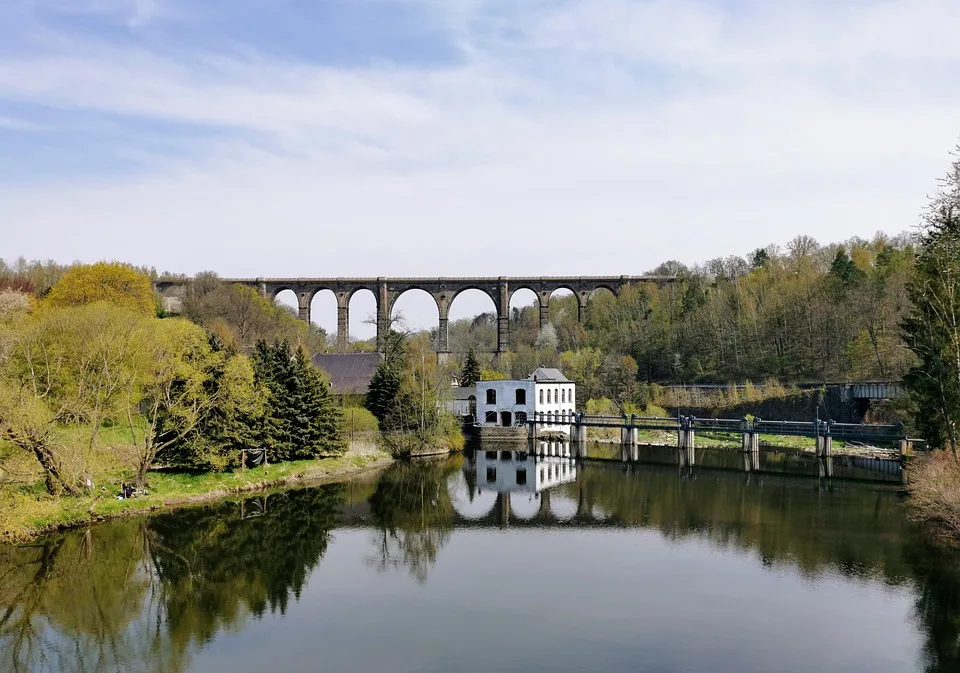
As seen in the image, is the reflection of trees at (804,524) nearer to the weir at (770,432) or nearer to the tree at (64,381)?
the weir at (770,432)

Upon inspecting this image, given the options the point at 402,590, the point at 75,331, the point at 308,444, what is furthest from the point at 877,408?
the point at 75,331

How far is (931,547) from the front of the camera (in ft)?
67.8

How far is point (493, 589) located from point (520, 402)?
117 feet

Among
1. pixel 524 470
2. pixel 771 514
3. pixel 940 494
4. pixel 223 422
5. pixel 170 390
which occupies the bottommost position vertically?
pixel 524 470

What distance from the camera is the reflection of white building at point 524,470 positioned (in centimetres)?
3369

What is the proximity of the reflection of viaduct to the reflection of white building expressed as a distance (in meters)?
40.0

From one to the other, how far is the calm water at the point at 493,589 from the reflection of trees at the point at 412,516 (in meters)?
0.13

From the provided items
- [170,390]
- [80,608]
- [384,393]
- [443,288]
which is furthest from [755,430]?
[443,288]

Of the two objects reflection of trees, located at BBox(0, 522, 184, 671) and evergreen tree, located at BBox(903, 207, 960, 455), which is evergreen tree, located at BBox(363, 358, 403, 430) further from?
evergreen tree, located at BBox(903, 207, 960, 455)

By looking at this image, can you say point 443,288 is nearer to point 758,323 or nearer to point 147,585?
point 758,323

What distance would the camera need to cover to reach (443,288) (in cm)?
8750

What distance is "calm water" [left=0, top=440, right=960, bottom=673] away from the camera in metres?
14.0

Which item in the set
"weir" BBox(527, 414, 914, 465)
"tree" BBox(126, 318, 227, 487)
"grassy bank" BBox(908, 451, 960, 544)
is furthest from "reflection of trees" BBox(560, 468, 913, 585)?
"tree" BBox(126, 318, 227, 487)

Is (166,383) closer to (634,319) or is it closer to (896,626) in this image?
(896,626)
